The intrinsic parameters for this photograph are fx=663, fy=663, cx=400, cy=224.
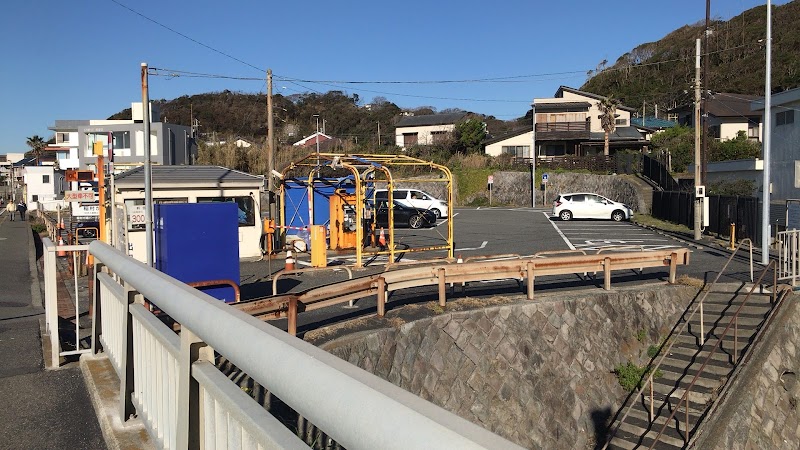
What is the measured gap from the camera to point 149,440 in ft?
12.2

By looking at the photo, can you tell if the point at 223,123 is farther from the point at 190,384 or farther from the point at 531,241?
the point at 190,384

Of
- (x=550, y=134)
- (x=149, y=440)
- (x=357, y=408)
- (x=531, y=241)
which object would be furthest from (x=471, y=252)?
(x=550, y=134)

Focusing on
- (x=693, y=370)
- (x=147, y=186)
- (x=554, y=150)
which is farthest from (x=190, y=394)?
(x=554, y=150)

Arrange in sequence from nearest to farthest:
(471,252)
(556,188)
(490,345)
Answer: (490,345) → (471,252) → (556,188)

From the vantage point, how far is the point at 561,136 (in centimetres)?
5475

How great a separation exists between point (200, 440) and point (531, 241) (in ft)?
71.0

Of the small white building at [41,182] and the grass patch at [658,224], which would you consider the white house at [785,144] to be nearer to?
the grass patch at [658,224]

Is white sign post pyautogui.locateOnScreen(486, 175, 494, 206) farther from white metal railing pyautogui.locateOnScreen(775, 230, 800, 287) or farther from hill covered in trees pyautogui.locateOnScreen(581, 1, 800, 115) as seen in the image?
hill covered in trees pyautogui.locateOnScreen(581, 1, 800, 115)

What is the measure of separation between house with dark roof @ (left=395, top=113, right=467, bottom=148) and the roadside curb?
197 feet

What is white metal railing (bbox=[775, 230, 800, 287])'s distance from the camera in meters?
13.7

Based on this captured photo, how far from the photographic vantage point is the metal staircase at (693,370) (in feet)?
35.1

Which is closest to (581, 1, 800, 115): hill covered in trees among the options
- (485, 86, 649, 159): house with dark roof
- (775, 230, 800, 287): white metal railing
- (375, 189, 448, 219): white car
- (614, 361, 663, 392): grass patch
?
(485, 86, 649, 159): house with dark roof

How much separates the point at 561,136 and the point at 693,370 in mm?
44597

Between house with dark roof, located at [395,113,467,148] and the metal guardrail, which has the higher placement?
house with dark roof, located at [395,113,467,148]
